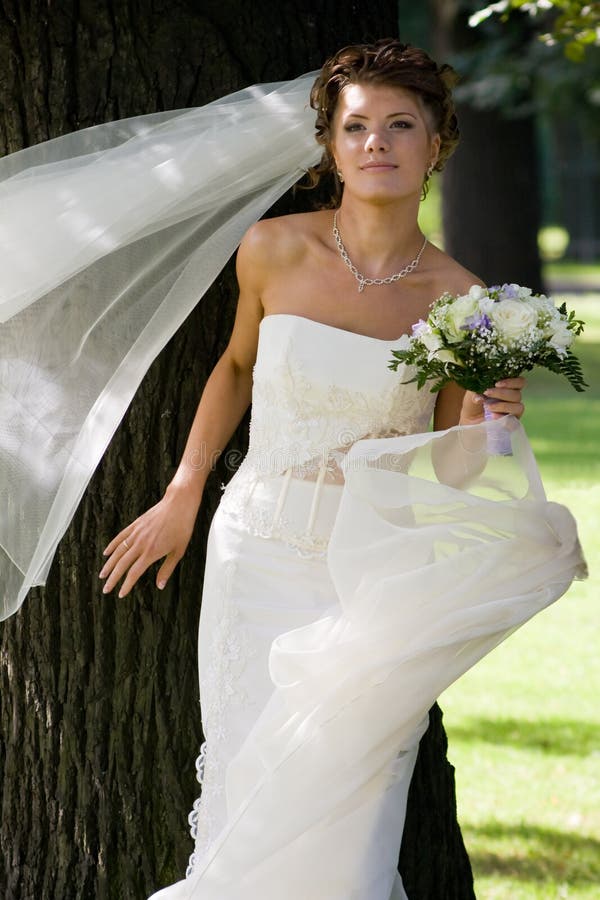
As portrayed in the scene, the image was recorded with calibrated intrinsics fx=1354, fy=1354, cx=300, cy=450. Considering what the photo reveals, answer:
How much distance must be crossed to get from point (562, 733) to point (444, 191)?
47.6 feet

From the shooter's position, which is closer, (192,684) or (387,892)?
(387,892)

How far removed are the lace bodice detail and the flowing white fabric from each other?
42cm

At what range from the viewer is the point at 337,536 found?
3207 millimetres

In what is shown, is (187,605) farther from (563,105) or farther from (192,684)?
(563,105)

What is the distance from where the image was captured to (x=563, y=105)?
2294 cm

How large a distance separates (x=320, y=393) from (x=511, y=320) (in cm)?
60

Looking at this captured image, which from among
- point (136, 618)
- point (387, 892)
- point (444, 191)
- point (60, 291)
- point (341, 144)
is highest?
point (341, 144)

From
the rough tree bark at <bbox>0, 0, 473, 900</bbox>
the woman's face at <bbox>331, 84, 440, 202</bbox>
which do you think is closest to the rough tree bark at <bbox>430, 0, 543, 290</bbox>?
the rough tree bark at <bbox>0, 0, 473, 900</bbox>

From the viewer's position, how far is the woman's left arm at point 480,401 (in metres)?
3.19

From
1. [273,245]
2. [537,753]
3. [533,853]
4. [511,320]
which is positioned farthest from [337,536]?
[537,753]

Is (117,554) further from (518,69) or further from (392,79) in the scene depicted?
(518,69)

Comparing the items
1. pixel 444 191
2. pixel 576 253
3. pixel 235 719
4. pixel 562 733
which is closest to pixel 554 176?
pixel 576 253

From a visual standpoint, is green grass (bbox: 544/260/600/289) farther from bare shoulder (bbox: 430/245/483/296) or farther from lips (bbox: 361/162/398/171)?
lips (bbox: 361/162/398/171)
